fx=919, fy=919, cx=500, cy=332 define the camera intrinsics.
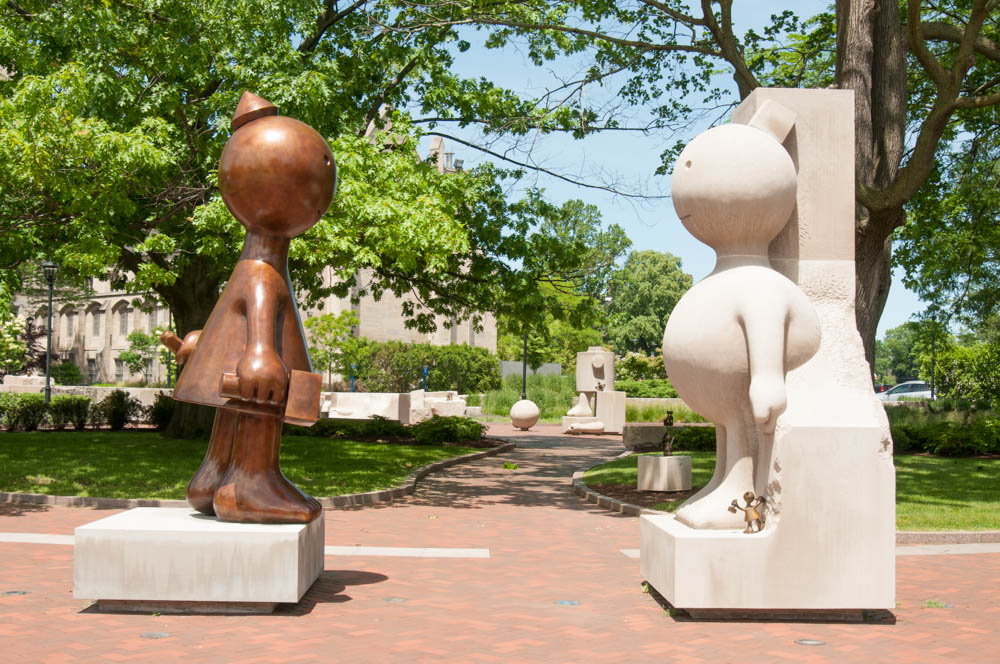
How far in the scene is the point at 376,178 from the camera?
44.5 feet

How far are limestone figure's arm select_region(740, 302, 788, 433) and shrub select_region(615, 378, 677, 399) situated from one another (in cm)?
3509

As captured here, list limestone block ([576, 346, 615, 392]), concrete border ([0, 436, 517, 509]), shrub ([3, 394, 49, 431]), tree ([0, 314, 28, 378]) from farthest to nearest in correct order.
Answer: tree ([0, 314, 28, 378])
limestone block ([576, 346, 615, 392])
shrub ([3, 394, 49, 431])
concrete border ([0, 436, 517, 509])

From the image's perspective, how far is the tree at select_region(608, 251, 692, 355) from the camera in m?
68.5

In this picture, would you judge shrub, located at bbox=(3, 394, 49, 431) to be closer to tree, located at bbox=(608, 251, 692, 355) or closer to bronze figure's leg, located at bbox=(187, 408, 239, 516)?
bronze figure's leg, located at bbox=(187, 408, 239, 516)

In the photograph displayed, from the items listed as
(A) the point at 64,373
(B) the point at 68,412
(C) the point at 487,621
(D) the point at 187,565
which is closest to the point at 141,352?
(A) the point at 64,373

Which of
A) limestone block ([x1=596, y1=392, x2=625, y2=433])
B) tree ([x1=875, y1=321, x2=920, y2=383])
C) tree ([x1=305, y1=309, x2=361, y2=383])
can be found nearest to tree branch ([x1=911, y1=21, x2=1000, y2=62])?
limestone block ([x1=596, y1=392, x2=625, y2=433])

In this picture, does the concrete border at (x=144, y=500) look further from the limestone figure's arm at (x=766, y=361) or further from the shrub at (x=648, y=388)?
the shrub at (x=648, y=388)

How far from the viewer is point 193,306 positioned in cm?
2005

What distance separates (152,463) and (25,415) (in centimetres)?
1075

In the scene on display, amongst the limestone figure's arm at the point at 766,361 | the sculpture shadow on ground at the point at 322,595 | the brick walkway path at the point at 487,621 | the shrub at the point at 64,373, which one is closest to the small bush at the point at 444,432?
the brick walkway path at the point at 487,621

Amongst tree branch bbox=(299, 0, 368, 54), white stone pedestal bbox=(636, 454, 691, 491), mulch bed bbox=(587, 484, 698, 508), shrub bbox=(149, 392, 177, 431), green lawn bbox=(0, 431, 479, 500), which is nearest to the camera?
mulch bed bbox=(587, 484, 698, 508)

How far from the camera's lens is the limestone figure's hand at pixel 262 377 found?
6371 millimetres

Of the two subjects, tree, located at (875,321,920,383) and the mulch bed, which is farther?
tree, located at (875,321,920,383)

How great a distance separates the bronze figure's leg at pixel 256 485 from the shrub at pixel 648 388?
35.2m
